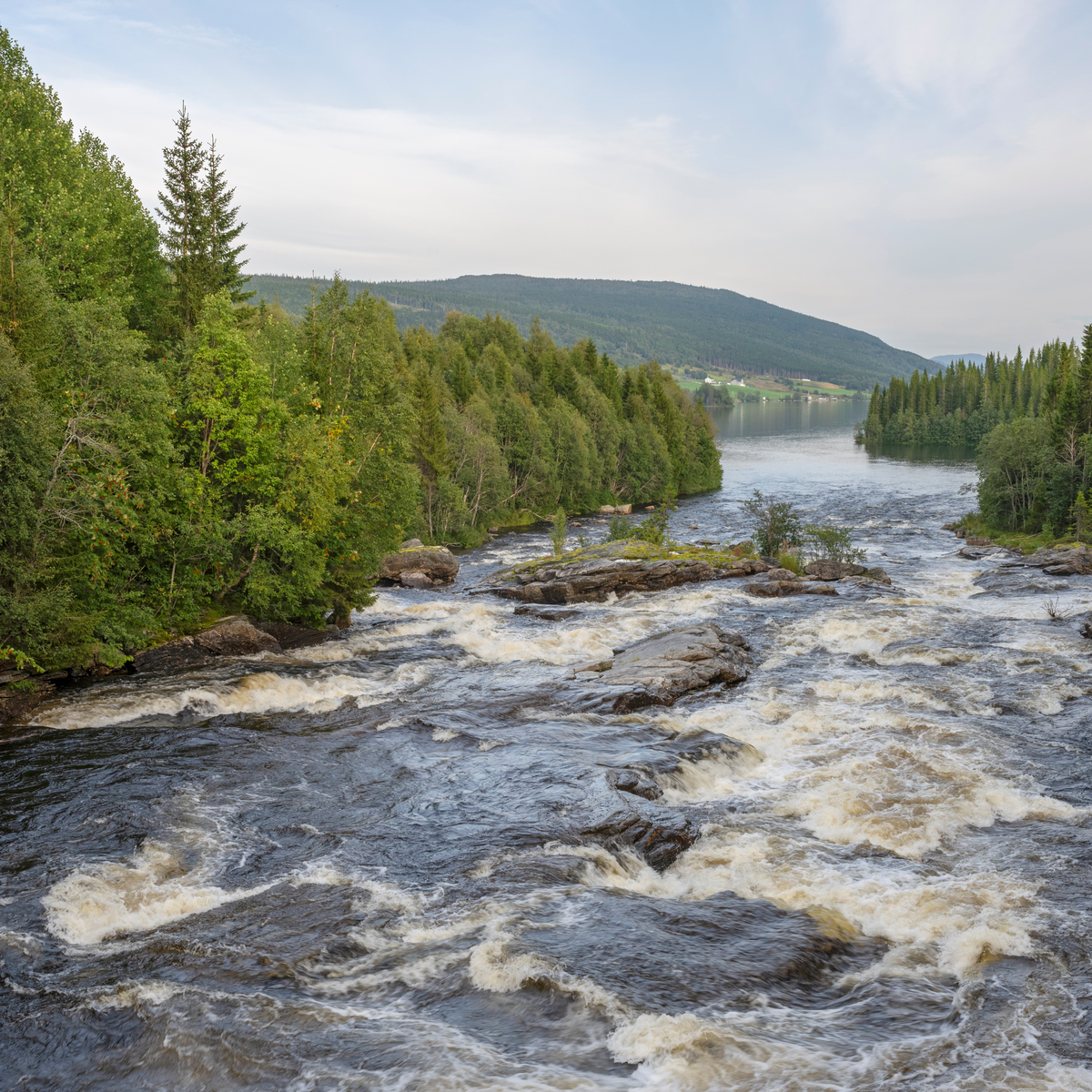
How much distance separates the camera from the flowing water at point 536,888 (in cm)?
1146

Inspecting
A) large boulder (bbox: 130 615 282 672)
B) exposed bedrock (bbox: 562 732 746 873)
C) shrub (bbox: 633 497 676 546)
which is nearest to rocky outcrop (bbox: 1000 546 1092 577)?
shrub (bbox: 633 497 676 546)

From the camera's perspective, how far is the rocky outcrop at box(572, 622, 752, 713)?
28.4 metres

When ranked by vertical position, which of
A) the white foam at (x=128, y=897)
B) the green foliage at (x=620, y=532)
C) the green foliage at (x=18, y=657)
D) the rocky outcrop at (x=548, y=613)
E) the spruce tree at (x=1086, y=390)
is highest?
the spruce tree at (x=1086, y=390)

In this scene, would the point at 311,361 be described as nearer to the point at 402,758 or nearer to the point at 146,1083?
the point at 402,758

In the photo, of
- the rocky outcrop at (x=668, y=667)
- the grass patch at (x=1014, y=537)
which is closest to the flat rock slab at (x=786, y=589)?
the rocky outcrop at (x=668, y=667)

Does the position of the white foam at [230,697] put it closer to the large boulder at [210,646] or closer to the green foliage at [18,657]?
the green foliage at [18,657]

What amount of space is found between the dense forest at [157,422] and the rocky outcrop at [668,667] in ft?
43.8

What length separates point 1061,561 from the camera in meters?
55.9

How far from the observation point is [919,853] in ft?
56.5

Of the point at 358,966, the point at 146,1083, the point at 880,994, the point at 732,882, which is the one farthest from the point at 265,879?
the point at 880,994

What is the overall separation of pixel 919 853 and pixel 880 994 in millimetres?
5142

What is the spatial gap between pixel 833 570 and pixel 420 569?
2700 cm

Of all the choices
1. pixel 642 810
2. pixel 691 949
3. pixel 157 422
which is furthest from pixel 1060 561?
pixel 157 422

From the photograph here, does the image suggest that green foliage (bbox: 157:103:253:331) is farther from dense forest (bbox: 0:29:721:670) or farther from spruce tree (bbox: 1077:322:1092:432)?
spruce tree (bbox: 1077:322:1092:432)
